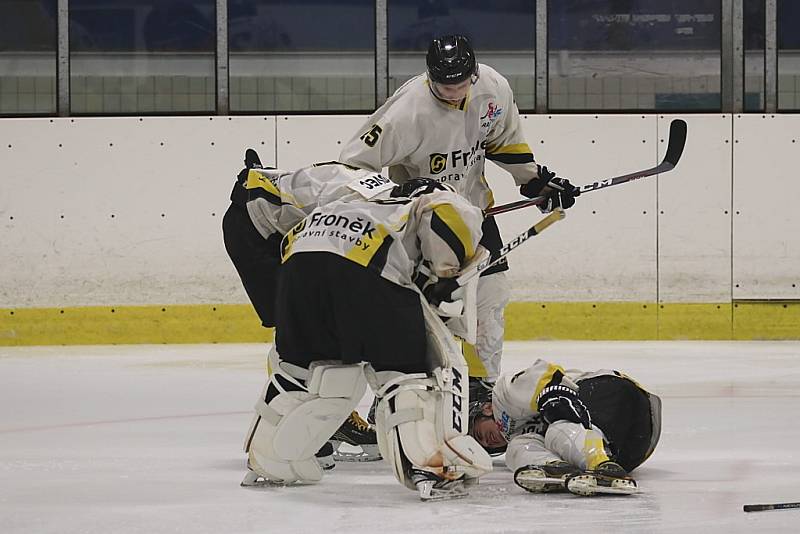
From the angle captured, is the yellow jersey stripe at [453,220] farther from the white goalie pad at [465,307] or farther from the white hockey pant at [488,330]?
the white hockey pant at [488,330]

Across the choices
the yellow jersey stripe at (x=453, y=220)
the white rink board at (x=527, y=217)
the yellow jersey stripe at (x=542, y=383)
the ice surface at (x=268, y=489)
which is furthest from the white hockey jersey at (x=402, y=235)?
the white rink board at (x=527, y=217)

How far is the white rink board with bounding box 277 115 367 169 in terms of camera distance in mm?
6348

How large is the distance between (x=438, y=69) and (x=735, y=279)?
11.5 feet

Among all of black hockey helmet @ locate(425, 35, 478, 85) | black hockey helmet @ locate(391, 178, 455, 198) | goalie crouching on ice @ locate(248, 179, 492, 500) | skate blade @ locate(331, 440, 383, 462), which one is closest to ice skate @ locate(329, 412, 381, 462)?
skate blade @ locate(331, 440, 383, 462)

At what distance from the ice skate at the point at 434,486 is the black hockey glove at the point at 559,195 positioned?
1.05 metres

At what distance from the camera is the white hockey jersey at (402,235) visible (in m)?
2.55

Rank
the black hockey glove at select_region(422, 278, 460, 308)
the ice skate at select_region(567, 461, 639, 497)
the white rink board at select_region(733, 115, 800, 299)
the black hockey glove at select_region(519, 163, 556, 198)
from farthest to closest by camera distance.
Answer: the white rink board at select_region(733, 115, 800, 299) < the black hockey glove at select_region(519, 163, 556, 198) < the black hockey glove at select_region(422, 278, 460, 308) < the ice skate at select_region(567, 461, 639, 497)

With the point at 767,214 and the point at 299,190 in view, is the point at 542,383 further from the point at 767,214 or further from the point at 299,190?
the point at 767,214

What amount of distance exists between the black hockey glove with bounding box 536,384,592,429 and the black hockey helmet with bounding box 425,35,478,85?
0.81 meters

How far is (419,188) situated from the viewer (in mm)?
2646

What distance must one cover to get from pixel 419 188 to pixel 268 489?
682 millimetres

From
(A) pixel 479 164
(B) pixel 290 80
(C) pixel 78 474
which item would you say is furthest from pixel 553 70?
(C) pixel 78 474

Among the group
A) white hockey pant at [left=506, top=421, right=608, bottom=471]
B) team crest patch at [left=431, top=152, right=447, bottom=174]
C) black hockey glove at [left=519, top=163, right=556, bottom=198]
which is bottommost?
white hockey pant at [left=506, top=421, right=608, bottom=471]

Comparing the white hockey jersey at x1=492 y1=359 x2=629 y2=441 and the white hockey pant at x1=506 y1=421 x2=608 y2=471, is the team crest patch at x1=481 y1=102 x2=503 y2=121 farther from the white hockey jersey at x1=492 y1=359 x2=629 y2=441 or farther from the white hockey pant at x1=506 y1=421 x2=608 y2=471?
the white hockey pant at x1=506 y1=421 x2=608 y2=471
